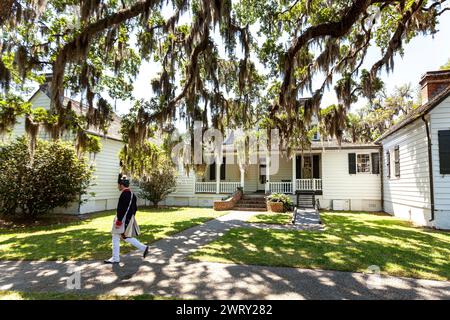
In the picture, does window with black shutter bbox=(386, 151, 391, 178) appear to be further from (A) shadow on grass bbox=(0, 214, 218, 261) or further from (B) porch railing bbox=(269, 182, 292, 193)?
(A) shadow on grass bbox=(0, 214, 218, 261)

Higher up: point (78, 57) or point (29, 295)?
point (78, 57)

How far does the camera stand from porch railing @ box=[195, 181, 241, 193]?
2100cm

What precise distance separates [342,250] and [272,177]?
15.3 m

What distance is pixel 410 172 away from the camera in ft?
42.0

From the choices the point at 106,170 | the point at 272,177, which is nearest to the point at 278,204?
the point at 272,177

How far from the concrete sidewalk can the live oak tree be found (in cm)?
557

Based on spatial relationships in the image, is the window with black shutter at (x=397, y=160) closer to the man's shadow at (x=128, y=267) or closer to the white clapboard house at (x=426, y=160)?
the white clapboard house at (x=426, y=160)

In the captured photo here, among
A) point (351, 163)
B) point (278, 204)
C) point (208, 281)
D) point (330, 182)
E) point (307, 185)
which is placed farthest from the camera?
point (307, 185)

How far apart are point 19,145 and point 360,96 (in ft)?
50.0

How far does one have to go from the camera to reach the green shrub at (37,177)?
12023 mm

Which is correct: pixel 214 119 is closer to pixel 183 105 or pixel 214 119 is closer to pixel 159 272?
pixel 183 105

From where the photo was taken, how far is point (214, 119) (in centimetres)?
1266

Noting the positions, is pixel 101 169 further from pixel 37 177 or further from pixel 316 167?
pixel 316 167
